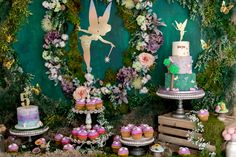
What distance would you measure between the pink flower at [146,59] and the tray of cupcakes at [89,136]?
25.1 inches

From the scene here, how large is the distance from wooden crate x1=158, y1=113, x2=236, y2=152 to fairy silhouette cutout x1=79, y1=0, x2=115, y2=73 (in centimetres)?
68

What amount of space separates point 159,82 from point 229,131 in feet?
2.70

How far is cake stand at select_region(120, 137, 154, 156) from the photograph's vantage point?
2805mm

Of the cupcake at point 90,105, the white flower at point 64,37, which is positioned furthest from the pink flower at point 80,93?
the white flower at point 64,37

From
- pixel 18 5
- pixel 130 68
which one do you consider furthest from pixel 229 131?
pixel 18 5

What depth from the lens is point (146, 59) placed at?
3.28 m

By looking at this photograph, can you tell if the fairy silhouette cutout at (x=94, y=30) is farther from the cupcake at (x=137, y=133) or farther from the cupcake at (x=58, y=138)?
the cupcake at (x=137, y=133)

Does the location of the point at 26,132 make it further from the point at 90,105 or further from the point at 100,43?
the point at 100,43

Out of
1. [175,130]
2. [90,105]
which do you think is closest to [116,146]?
[90,105]

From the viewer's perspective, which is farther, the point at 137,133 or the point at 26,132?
the point at 26,132

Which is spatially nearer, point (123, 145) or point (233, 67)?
point (123, 145)

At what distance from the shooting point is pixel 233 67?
10.6 feet

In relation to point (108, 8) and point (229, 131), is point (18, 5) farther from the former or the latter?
point (229, 131)

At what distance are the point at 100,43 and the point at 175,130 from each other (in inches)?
35.6
